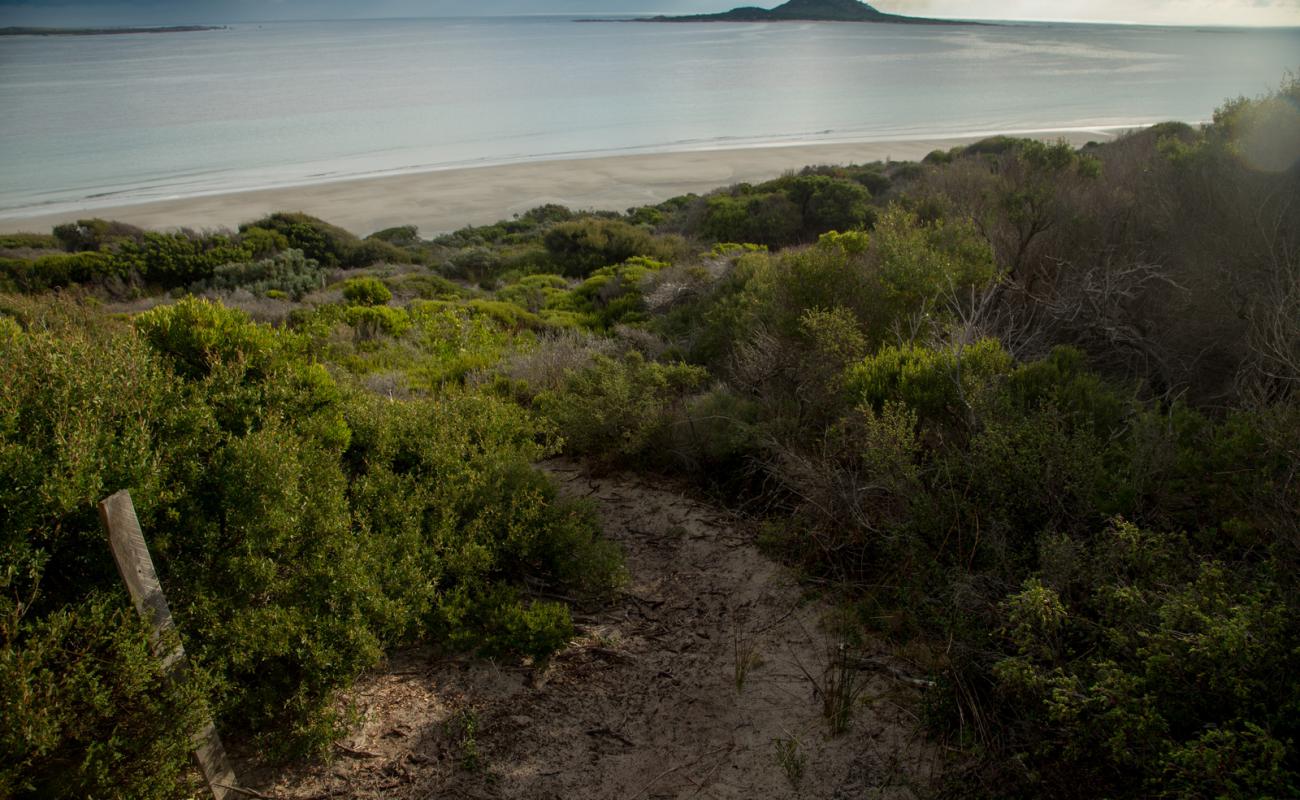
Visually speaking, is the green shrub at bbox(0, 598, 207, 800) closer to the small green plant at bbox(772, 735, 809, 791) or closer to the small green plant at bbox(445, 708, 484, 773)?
the small green plant at bbox(445, 708, 484, 773)

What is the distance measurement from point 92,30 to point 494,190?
172247 millimetres

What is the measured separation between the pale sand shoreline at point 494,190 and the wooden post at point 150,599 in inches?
1093

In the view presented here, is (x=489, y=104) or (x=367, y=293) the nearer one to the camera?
(x=367, y=293)

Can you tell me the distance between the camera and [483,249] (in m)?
23.9

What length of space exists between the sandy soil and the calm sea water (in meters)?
27.8

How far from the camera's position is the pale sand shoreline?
1173 inches

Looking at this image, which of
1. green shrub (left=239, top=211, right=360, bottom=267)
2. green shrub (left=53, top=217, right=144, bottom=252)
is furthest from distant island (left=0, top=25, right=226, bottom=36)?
green shrub (left=239, top=211, right=360, bottom=267)

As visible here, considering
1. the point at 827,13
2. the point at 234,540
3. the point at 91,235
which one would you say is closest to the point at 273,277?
the point at 91,235

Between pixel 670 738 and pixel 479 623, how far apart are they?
1456 millimetres

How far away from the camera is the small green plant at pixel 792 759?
3949mm

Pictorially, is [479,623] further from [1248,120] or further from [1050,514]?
[1248,120]

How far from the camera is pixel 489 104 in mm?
60594

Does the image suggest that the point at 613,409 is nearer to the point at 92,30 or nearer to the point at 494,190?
the point at 494,190

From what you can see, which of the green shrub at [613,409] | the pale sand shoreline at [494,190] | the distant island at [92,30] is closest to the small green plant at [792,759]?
the green shrub at [613,409]
